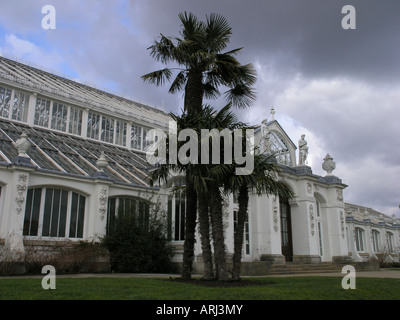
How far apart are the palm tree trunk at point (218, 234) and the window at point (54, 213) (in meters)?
9.34

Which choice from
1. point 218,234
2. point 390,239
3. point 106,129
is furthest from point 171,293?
point 390,239

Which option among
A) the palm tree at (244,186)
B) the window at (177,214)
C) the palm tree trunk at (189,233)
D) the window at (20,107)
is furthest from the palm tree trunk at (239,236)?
the window at (20,107)

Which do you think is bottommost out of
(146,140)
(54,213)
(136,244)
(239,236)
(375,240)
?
(136,244)

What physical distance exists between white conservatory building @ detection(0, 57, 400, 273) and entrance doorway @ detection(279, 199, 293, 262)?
6cm

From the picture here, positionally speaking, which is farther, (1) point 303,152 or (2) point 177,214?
(1) point 303,152

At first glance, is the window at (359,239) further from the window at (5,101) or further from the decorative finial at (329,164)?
the window at (5,101)

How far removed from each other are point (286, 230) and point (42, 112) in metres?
17.4

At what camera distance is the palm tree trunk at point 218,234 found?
39.5 ft

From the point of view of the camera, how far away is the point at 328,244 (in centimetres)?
2662

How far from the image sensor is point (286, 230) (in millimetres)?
24875

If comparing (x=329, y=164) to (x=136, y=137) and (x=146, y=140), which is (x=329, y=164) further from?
(x=136, y=137)

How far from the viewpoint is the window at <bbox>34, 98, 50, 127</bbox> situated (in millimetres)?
23911

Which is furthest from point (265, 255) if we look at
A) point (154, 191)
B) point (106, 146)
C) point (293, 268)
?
point (106, 146)

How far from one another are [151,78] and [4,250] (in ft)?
29.6
